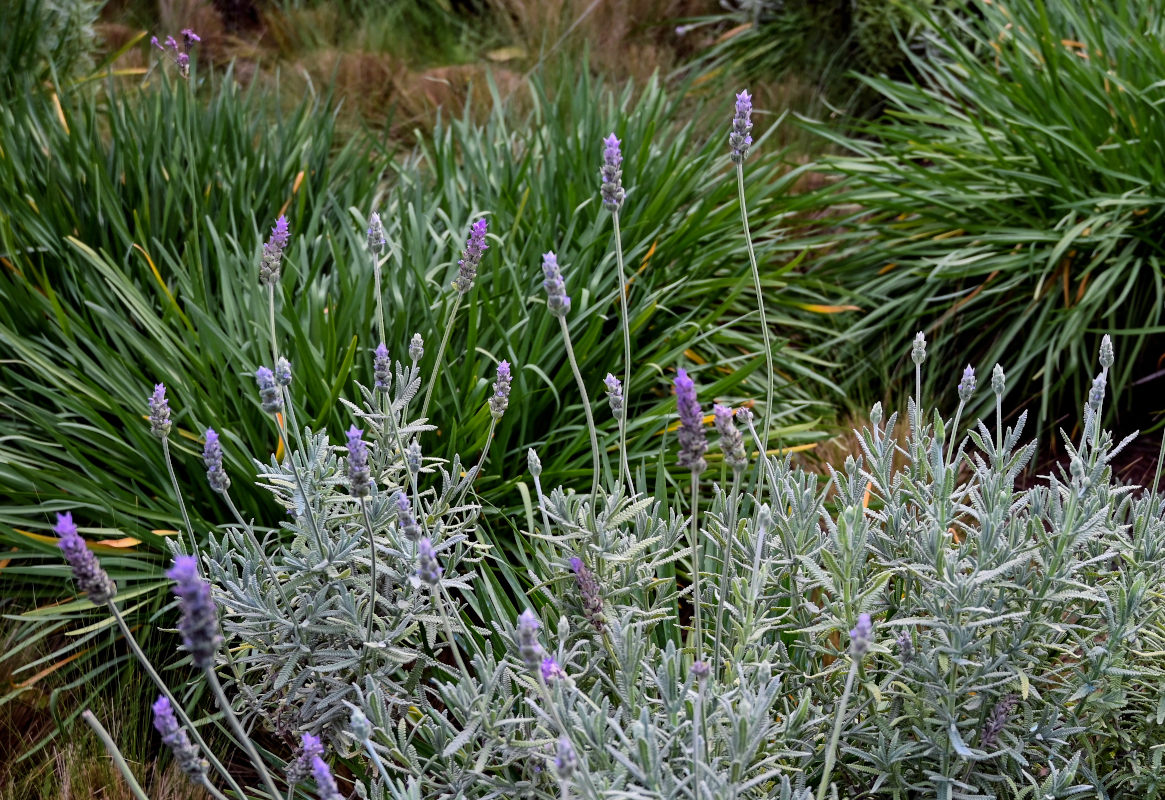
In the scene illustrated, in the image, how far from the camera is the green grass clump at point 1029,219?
361 centimetres

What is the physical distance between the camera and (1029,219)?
3818 millimetres

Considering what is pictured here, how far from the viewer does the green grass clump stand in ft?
11.8

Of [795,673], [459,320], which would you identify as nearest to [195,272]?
[459,320]

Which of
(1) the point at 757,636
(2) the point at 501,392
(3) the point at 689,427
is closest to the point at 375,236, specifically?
(2) the point at 501,392

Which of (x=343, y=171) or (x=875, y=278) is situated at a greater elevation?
(x=343, y=171)

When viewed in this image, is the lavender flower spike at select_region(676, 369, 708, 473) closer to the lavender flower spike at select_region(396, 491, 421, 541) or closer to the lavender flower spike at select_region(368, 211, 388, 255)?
the lavender flower spike at select_region(396, 491, 421, 541)

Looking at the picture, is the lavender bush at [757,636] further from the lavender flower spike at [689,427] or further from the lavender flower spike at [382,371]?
the lavender flower spike at [689,427]

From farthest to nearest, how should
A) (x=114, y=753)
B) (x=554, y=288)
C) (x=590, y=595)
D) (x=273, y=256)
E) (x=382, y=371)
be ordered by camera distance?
(x=273, y=256) → (x=382, y=371) → (x=590, y=595) → (x=554, y=288) → (x=114, y=753)

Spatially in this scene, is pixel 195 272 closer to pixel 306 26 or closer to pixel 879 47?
pixel 879 47

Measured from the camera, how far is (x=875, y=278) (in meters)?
4.10

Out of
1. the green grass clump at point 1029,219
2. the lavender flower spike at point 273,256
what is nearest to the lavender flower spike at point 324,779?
the lavender flower spike at point 273,256

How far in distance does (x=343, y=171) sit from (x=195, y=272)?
1.36 m

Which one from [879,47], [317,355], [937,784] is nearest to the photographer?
[937,784]

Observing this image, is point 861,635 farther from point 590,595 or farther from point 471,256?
point 471,256
